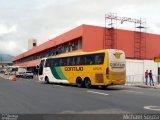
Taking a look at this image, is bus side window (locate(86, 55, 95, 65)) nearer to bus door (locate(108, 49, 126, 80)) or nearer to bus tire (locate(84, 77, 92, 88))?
bus tire (locate(84, 77, 92, 88))

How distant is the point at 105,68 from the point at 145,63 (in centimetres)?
2415

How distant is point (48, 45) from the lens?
7894 cm

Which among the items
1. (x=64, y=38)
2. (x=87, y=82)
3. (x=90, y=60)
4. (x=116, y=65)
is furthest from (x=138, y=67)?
(x=116, y=65)

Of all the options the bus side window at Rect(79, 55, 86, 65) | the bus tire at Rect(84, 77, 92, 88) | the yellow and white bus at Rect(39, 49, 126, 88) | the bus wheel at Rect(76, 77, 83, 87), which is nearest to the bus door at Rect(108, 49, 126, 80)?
the yellow and white bus at Rect(39, 49, 126, 88)

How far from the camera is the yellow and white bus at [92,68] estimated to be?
88.7ft

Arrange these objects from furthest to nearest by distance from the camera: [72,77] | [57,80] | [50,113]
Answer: [57,80], [72,77], [50,113]

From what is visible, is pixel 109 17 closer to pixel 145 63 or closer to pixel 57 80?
pixel 145 63

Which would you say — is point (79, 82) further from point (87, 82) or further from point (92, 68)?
point (92, 68)

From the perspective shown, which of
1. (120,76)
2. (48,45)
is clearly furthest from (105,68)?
(48,45)

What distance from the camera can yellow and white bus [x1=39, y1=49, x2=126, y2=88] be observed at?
88.7ft

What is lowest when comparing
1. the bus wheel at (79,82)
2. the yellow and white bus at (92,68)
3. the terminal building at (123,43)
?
the bus wheel at (79,82)

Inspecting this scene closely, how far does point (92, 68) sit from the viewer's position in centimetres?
2842

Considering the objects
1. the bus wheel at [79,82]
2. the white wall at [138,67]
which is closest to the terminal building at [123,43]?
the white wall at [138,67]

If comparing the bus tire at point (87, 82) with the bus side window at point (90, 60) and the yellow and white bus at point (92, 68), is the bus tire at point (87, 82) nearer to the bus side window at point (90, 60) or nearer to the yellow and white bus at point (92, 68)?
the yellow and white bus at point (92, 68)
